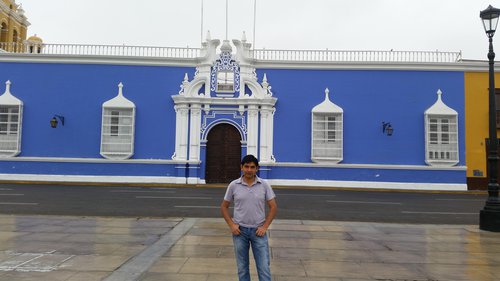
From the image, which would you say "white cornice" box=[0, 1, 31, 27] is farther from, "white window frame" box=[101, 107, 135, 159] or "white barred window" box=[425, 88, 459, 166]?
"white barred window" box=[425, 88, 459, 166]

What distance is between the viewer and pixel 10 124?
1969cm

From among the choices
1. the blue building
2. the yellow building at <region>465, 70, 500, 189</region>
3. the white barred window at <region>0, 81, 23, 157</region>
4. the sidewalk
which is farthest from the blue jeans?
the white barred window at <region>0, 81, 23, 157</region>

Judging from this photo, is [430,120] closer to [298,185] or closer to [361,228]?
[298,185]

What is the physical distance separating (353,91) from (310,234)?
13.3 m

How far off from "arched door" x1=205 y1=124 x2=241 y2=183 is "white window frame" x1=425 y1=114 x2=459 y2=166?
28.5 feet

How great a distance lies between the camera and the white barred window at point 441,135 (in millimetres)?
19203

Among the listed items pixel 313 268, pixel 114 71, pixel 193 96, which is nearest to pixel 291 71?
pixel 193 96

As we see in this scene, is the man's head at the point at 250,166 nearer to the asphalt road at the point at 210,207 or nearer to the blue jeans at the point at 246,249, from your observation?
the blue jeans at the point at 246,249

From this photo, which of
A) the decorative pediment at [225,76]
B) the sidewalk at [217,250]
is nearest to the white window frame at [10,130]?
the decorative pediment at [225,76]

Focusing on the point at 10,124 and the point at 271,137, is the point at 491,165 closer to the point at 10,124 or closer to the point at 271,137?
the point at 271,137

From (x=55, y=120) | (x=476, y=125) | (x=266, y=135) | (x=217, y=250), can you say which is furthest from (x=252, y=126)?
(x=217, y=250)

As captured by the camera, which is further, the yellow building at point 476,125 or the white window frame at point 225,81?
the white window frame at point 225,81

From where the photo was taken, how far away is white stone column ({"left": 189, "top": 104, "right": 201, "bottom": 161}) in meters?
19.3

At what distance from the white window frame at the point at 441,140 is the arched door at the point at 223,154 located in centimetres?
870
